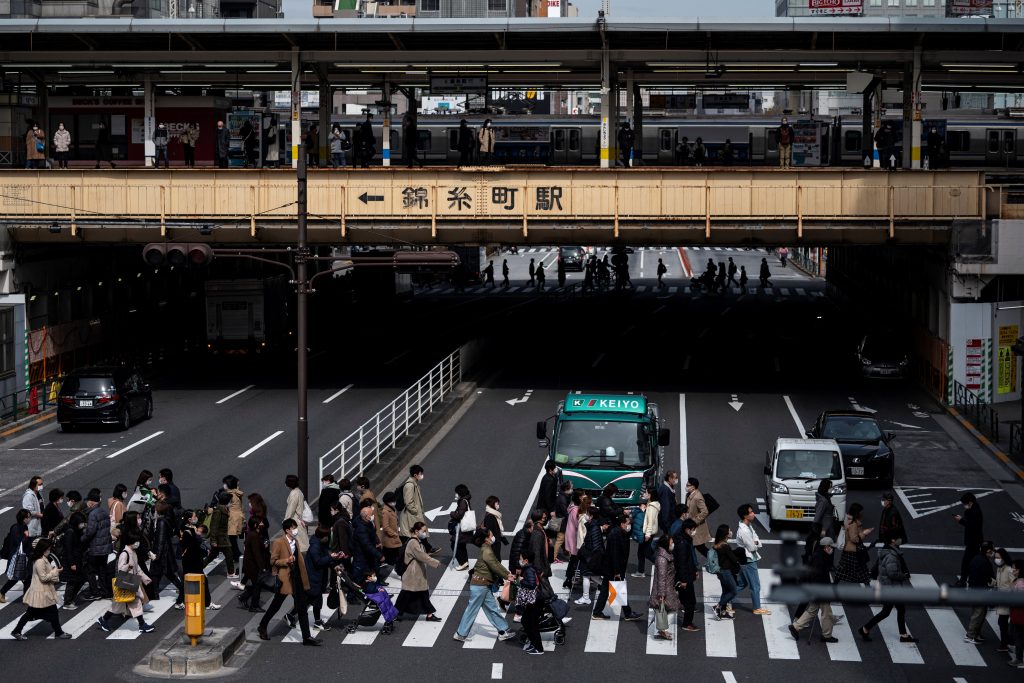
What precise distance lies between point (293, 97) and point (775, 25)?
1563 centimetres

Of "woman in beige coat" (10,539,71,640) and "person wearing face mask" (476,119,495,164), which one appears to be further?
"person wearing face mask" (476,119,495,164)

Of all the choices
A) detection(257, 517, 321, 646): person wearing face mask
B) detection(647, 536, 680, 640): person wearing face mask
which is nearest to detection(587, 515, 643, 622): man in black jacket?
detection(647, 536, 680, 640): person wearing face mask

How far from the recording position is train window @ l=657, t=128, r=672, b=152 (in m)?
69.6

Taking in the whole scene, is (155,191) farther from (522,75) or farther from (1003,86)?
(1003,86)

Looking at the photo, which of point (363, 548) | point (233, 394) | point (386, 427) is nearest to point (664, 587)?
point (363, 548)

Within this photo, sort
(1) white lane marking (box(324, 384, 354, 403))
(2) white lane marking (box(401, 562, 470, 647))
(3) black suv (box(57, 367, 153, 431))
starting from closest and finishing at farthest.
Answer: (2) white lane marking (box(401, 562, 470, 647)) < (3) black suv (box(57, 367, 153, 431)) < (1) white lane marking (box(324, 384, 354, 403))

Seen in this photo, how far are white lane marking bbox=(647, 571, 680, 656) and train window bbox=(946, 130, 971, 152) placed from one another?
169ft

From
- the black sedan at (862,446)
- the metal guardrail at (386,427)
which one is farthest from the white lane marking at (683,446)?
the metal guardrail at (386,427)

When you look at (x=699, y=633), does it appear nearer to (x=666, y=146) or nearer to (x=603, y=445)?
(x=603, y=445)

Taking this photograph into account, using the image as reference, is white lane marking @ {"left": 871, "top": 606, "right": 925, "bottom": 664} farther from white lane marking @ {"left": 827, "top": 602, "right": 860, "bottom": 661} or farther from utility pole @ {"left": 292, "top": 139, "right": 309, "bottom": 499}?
utility pole @ {"left": 292, "top": 139, "right": 309, "bottom": 499}

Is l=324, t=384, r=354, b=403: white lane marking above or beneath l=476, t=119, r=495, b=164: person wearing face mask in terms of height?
beneath

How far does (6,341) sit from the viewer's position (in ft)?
135

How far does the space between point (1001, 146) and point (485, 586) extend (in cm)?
5478

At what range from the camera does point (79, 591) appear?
23.4 meters
